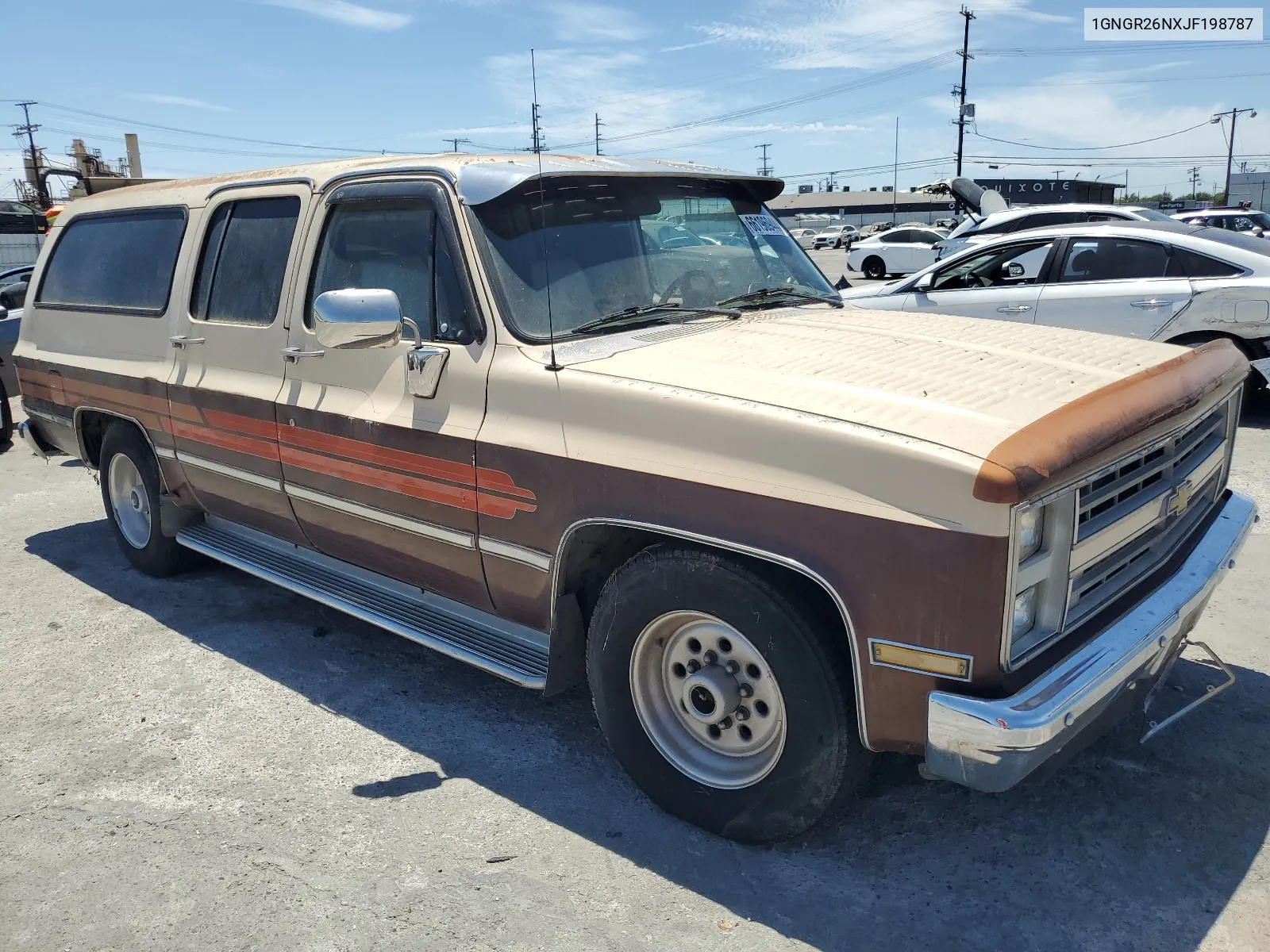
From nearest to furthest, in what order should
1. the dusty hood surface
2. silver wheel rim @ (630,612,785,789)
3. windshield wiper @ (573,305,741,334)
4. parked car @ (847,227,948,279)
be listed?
the dusty hood surface < silver wheel rim @ (630,612,785,789) < windshield wiper @ (573,305,741,334) < parked car @ (847,227,948,279)

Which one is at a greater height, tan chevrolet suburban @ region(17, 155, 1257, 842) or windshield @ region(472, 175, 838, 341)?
windshield @ region(472, 175, 838, 341)

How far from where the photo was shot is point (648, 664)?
3.12m

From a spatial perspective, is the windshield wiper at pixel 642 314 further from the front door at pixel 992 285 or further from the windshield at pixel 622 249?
the front door at pixel 992 285

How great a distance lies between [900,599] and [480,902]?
1.47m

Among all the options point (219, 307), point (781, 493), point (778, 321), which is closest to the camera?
point (781, 493)

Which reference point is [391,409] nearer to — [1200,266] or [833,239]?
[1200,266]

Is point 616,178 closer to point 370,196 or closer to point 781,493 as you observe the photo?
point 370,196

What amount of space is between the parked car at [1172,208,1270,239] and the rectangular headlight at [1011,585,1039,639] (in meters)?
18.1

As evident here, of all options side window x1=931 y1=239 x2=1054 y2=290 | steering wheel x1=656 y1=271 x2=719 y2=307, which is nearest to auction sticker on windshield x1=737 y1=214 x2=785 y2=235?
steering wheel x1=656 y1=271 x2=719 y2=307

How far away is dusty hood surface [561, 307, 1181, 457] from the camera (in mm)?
2549

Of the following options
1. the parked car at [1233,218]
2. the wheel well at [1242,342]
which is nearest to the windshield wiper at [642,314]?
the wheel well at [1242,342]

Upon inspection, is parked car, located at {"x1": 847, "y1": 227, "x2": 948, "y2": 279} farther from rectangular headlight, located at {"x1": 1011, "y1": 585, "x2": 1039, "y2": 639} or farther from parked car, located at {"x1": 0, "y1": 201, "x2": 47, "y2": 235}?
rectangular headlight, located at {"x1": 1011, "y1": 585, "x2": 1039, "y2": 639}

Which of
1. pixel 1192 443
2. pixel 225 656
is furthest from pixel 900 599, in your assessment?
pixel 225 656

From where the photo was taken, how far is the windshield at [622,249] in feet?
11.1
